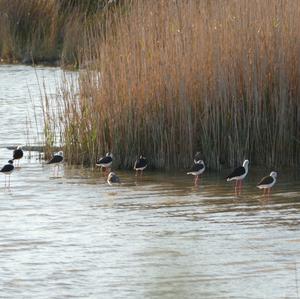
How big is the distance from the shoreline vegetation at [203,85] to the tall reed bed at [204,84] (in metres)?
0.01

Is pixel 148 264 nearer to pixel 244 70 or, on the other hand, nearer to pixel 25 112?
pixel 244 70

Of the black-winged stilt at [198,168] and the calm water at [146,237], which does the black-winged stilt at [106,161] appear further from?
the black-winged stilt at [198,168]

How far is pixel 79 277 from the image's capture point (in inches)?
356

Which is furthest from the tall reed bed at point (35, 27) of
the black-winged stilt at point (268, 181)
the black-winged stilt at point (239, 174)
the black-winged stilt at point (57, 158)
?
the black-winged stilt at point (268, 181)

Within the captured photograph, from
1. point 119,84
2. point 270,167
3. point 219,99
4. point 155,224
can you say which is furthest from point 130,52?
point 155,224

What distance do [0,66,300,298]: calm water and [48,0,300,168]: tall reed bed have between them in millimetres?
377

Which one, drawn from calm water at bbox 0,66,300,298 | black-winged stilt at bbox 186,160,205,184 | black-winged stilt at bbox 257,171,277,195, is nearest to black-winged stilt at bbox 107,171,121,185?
calm water at bbox 0,66,300,298

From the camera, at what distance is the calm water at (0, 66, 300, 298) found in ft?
28.8

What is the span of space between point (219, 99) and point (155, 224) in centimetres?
306

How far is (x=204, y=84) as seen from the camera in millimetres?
13828

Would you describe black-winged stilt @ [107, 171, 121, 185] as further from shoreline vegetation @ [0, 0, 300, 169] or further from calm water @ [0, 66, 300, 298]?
shoreline vegetation @ [0, 0, 300, 169]

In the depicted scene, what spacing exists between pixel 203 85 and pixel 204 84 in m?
0.02

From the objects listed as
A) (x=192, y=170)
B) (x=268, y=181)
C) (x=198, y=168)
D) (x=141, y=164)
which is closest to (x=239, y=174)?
(x=268, y=181)

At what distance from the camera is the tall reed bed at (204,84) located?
Answer: 13664 millimetres
